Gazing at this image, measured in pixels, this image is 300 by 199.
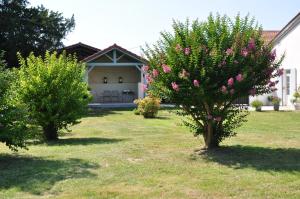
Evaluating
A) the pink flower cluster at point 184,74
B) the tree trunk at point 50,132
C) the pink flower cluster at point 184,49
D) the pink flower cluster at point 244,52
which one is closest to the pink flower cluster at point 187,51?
the pink flower cluster at point 184,49

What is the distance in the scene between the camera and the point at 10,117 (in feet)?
33.2

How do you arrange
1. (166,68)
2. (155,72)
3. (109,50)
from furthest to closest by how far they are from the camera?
(109,50)
(155,72)
(166,68)

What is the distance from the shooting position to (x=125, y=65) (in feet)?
114

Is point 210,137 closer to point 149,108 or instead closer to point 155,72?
point 155,72

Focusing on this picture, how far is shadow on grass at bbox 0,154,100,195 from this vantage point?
25.5ft

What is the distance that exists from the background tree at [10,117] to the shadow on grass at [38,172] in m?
0.45

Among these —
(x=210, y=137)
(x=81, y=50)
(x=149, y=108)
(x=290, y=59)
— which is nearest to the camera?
(x=210, y=137)

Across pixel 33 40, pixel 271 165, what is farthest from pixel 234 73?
pixel 33 40

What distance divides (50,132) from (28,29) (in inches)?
708

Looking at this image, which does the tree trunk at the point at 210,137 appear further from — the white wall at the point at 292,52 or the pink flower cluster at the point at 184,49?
the white wall at the point at 292,52

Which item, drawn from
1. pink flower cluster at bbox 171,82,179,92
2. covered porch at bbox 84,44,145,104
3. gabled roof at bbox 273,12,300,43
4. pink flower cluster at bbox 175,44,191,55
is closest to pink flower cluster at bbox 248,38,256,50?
pink flower cluster at bbox 175,44,191,55

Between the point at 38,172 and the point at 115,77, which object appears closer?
the point at 38,172

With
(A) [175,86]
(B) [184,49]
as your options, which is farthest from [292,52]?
(A) [175,86]

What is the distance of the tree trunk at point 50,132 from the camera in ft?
46.5
